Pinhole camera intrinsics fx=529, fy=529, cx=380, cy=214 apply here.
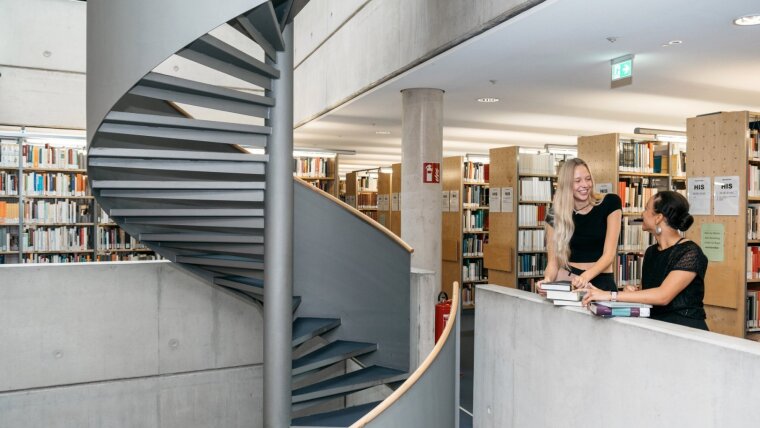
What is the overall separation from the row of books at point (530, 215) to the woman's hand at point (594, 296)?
3.86 meters

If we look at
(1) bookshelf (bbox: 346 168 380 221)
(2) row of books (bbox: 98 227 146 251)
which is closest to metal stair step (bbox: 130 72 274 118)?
(2) row of books (bbox: 98 227 146 251)

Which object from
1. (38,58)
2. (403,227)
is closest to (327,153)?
(403,227)

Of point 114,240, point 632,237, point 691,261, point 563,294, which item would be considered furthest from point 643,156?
point 114,240

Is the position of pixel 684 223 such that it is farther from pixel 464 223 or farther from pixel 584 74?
pixel 464 223

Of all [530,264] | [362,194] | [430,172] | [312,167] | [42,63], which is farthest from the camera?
[362,194]

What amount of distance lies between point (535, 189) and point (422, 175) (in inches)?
66.5

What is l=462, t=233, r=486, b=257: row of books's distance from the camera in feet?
25.0

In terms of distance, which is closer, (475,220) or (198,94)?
(198,94)

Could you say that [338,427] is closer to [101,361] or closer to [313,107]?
[101,361]

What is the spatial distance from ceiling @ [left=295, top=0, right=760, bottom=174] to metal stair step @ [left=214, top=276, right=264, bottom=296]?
2.38m

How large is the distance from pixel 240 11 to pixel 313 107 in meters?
4.92

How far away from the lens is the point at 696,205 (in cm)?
426

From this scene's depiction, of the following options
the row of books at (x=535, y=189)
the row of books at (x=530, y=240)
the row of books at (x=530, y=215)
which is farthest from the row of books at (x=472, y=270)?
the row of books at (x=535, y=189)

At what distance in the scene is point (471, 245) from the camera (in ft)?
25.2
